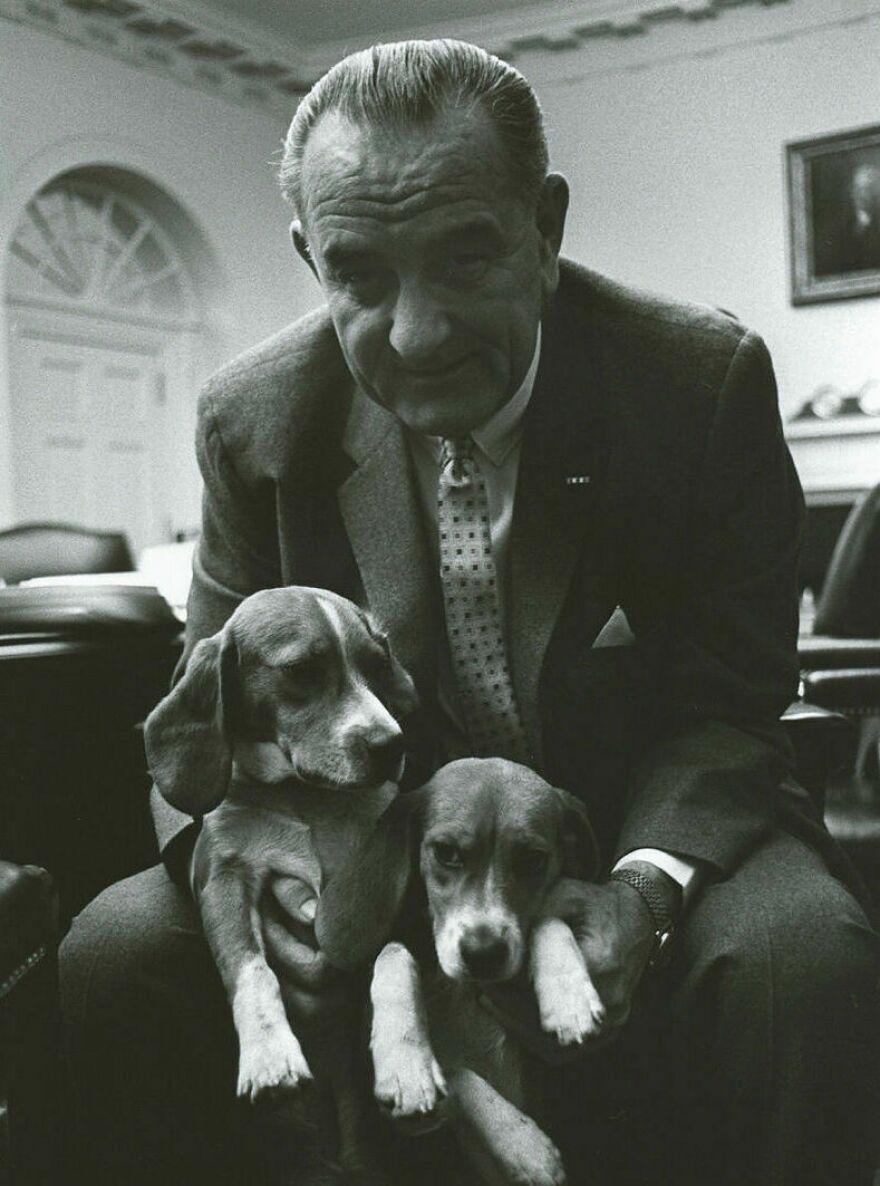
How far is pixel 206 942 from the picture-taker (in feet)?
4.79

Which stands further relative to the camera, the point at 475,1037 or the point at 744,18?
the point at 744,18

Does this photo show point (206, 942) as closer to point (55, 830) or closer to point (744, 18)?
point (55, 830)

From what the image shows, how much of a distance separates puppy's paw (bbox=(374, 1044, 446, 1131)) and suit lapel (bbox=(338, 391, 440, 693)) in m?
0.48

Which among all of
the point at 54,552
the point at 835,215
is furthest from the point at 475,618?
the point at 835,215

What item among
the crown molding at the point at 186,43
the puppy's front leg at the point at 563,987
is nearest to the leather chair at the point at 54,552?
the crown molding at the point at 186,43

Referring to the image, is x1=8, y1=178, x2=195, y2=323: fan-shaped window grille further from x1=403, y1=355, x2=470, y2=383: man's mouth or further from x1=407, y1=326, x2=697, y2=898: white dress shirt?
x1=403, y1=355, x2=470, y2=383: man's mouth

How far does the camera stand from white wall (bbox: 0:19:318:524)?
6922 mm

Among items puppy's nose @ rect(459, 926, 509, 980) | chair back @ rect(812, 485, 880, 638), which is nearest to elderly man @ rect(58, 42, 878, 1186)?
puppy's nose @ rect(459, 926, 509, 980)

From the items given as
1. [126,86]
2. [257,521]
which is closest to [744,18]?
[126,86]

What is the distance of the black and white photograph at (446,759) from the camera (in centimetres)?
132

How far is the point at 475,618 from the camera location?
62.5 inches

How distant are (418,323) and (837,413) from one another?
6.26 metres

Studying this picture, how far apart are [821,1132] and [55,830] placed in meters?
1.04

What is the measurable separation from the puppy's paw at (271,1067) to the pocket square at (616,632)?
1.96 feet
